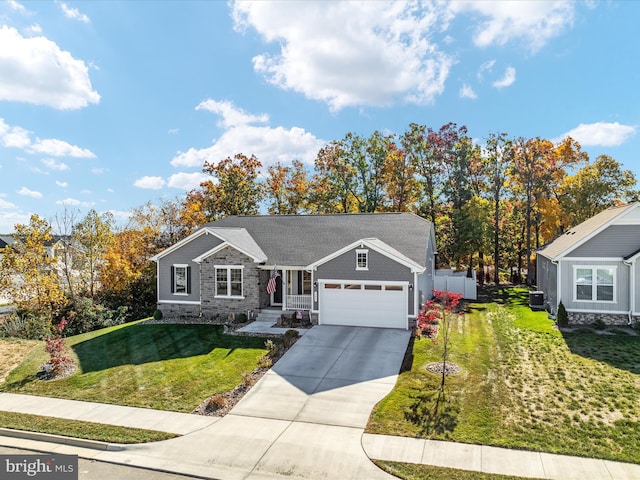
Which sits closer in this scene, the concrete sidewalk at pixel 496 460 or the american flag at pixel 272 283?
the concrete sidewalk at pixel 496 460

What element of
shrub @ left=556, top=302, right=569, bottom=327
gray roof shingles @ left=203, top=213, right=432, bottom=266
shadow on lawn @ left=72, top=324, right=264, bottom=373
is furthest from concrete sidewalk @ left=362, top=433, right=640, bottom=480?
gray roof shingles @ left=203, top=213, right=432, bottom=266

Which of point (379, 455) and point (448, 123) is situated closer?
point (379, 455)

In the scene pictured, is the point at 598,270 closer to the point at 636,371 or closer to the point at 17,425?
the point at 636,371

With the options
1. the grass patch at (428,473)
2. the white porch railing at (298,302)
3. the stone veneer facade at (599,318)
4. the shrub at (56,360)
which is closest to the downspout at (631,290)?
the stone veneer facade at (599,318)

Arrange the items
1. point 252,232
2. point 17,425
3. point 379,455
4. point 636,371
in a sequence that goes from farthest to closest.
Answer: point 252,232
point 636,371
point 17,425
point 379,455

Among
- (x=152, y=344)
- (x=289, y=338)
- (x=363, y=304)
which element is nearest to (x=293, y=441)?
(x=289, y=338)

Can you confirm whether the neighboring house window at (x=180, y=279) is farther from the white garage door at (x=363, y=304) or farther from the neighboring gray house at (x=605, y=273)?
the neighboring gray house at (x=605, y=273)

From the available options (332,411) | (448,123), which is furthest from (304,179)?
(332,411)

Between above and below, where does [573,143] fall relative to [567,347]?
above
